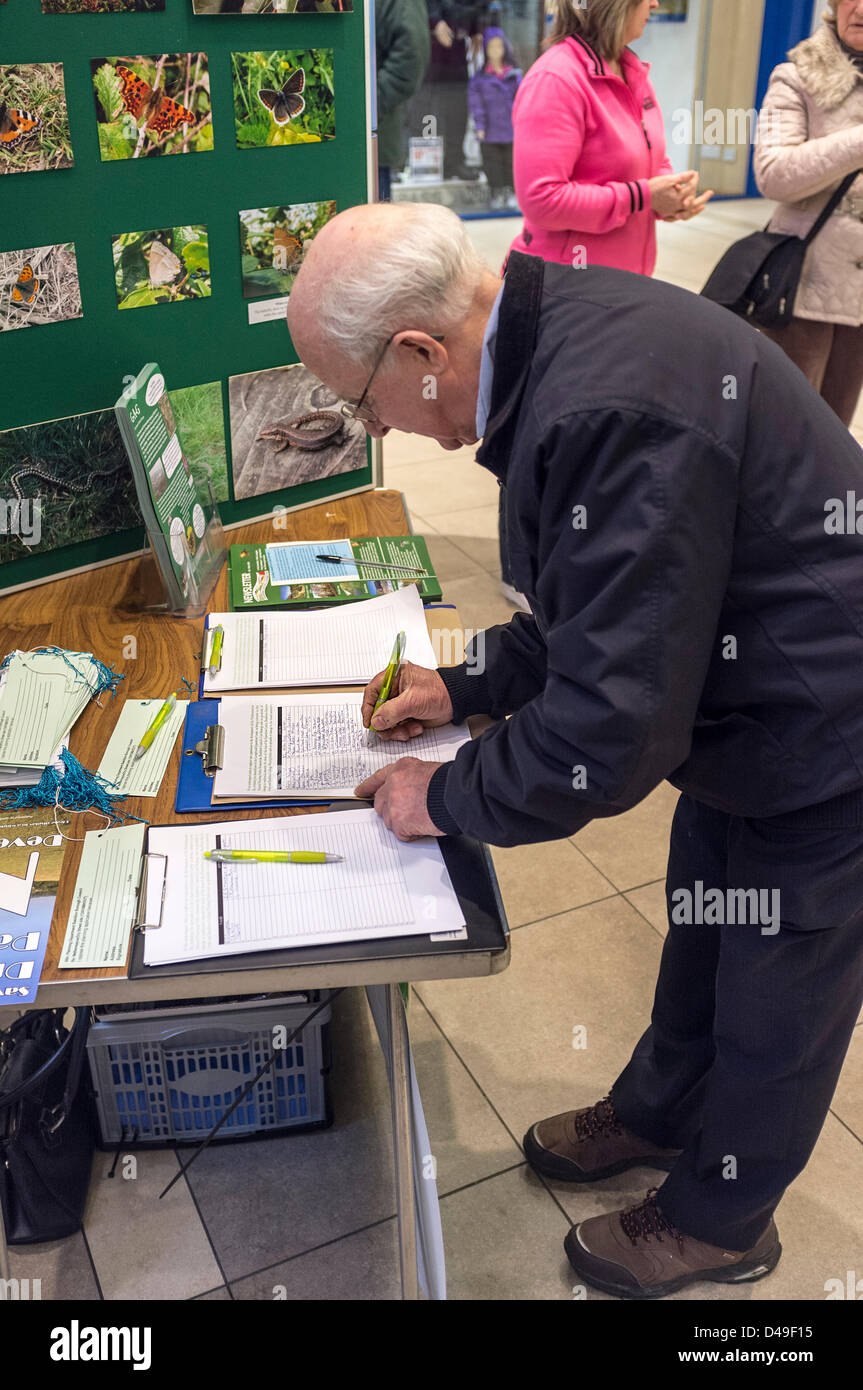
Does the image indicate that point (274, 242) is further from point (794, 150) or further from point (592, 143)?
point (794, 150)

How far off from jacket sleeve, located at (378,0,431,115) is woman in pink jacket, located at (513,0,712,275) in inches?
86.4

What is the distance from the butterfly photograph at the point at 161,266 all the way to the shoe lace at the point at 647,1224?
159 cm

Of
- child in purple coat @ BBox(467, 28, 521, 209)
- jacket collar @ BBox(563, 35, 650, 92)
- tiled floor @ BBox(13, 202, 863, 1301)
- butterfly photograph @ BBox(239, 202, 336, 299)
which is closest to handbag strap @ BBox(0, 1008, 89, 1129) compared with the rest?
tiled floor @ BBox(13, 202, 863, 1301)

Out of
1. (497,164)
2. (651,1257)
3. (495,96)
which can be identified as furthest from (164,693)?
(497,164)

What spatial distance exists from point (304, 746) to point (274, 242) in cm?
98

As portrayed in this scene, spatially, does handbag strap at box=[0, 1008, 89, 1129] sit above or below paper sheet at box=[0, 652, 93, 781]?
below

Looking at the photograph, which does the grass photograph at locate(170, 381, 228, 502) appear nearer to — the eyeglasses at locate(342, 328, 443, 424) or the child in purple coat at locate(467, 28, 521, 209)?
the eyeglasses at locate(342, 328, 443, 424)

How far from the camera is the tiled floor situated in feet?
5.55

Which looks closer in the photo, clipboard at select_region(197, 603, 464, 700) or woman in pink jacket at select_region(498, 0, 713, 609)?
clipboard at select_region(197, 603, 464, 700)

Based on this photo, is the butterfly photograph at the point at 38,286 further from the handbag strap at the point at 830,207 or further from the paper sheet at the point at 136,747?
the handbag strap at the point at 830,207

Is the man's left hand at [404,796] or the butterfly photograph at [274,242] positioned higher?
the butterfly photograph at [274,242]

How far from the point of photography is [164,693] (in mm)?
1605

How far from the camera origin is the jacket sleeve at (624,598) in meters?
0.99

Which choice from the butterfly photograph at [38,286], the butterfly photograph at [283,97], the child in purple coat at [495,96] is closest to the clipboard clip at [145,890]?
the butterfly photograph at [38,286]
